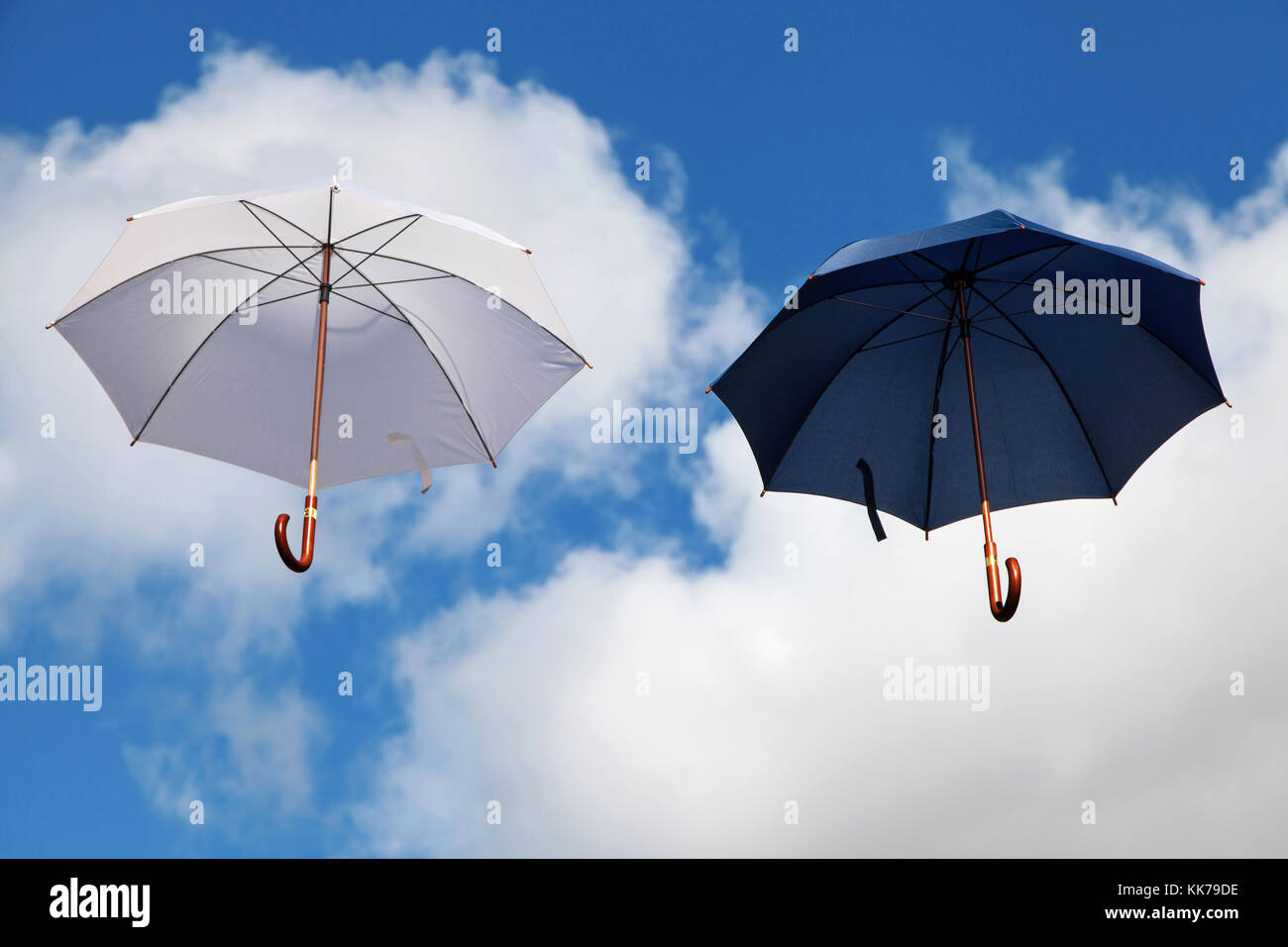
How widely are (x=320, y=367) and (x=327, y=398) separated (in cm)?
94

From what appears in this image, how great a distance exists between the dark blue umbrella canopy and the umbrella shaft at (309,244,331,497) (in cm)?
272

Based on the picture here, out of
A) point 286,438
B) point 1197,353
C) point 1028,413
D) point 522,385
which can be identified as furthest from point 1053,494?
point 286,438

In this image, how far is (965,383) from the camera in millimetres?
8984

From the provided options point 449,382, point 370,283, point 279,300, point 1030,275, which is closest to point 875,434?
point 1030,275

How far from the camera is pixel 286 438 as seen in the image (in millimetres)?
8766

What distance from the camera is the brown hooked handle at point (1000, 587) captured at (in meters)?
7.18

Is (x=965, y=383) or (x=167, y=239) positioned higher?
(x=167, y=239)

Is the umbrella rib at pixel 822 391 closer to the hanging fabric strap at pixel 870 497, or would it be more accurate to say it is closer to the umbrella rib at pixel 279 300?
the hanging fabric strap at pixel 870 497

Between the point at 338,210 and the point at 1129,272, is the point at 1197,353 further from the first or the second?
the point at 338,210

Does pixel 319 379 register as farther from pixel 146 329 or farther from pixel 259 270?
A: pixel 146 329

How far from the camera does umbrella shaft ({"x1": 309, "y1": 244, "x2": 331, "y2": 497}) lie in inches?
293

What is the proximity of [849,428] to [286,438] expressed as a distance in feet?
13.4

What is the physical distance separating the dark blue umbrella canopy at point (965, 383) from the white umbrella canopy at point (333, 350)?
1630 millimetres

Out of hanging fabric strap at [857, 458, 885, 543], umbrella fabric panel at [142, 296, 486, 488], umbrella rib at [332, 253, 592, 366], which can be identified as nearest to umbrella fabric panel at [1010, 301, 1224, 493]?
hanging fabric strap at [857, 458, 885, 543]
